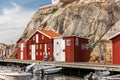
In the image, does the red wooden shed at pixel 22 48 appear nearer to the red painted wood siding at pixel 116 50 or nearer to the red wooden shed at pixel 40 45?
the red wooden shed at pixel 40 45

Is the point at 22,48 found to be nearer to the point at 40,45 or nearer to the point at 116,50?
the point at 40,45

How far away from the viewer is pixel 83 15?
82688 mm

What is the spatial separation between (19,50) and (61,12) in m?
19.8

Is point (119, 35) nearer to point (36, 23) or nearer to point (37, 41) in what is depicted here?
point (37, 41)

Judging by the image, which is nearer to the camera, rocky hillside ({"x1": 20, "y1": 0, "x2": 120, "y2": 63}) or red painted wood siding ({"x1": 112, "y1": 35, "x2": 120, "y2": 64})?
red painted wood siding ({"x1": 112, "y1": 35, "x2": 120, "y2": 64})

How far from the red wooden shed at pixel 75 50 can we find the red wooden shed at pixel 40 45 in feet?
16.9

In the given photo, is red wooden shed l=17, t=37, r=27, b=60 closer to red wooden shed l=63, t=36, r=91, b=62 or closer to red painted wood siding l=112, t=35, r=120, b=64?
red wooden shed l=63, t=36, r=91, b=62

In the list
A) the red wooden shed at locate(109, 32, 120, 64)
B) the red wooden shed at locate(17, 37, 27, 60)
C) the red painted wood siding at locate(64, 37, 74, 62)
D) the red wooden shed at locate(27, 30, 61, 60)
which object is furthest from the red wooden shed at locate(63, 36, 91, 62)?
the red wooden shed at locate(17, 37, 27, 60)

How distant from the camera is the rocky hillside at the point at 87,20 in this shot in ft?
246

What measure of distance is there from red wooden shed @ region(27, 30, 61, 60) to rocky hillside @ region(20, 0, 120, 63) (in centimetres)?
950

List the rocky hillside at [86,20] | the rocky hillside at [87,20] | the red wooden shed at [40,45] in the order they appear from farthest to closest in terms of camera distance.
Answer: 1. the rocky hillside at [86,20]
2. the rocky hillside at [87,20]
3. the red wooden shed at [40,45]

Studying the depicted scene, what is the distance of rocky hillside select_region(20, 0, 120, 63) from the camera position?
75062 mm

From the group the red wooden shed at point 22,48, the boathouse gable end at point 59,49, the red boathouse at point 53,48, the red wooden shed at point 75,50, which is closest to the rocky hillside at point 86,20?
the red wooden shed at point 75,50

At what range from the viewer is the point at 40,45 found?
232 ft
